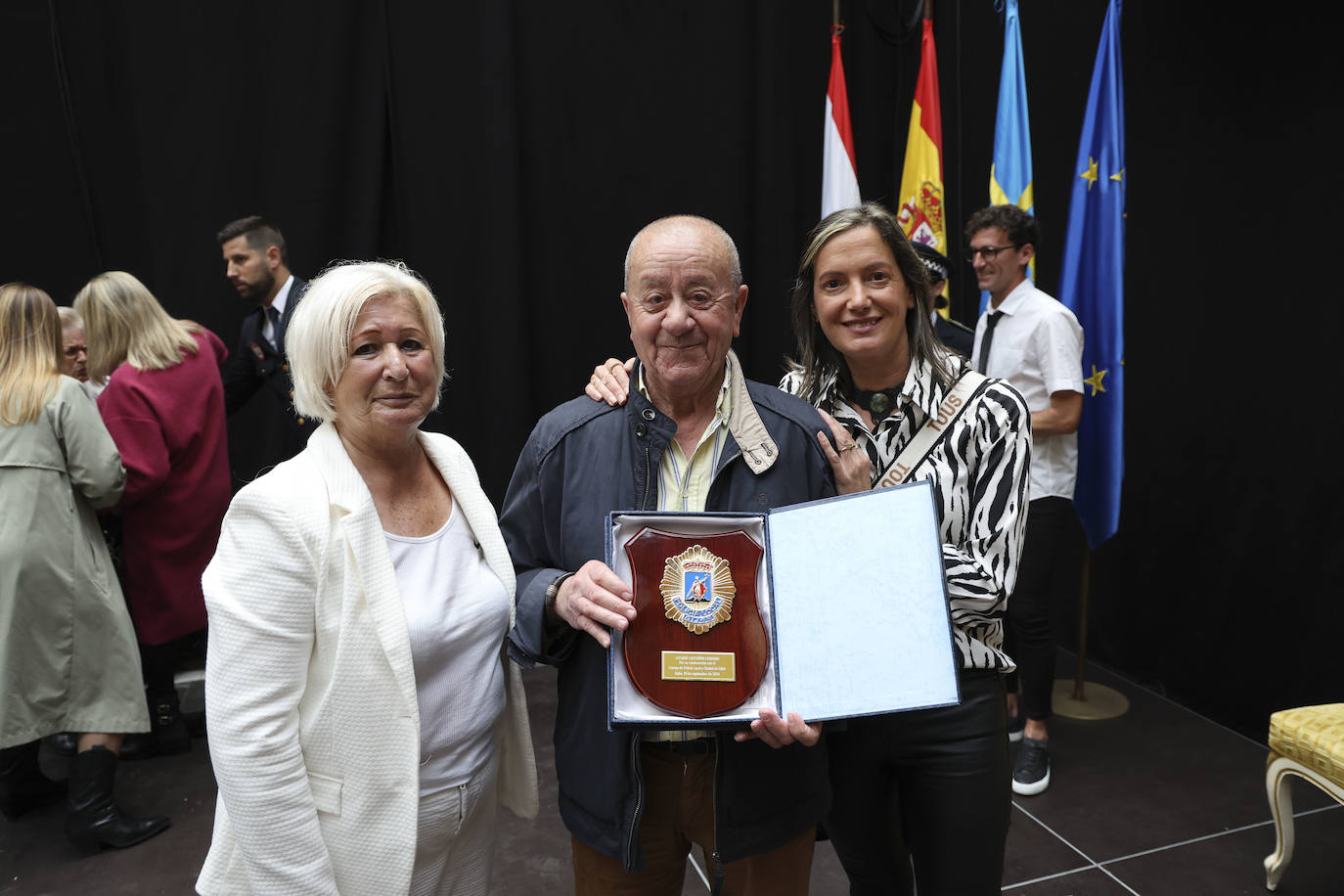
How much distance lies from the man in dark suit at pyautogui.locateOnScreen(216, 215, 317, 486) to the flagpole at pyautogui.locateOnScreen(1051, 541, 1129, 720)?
3.49 metres

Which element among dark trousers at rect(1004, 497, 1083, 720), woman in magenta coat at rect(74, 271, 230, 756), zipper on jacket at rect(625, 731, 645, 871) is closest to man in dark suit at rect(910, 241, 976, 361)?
dark trousers at rect(1004, 497, 1083, 720)

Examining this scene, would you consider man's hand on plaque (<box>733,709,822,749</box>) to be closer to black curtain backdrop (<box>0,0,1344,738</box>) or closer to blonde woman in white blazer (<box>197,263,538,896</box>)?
blonde woman in white blazer (<box>197,263,538,896</box>)

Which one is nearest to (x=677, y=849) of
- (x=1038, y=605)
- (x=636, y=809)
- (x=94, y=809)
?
(x=636, y=809)

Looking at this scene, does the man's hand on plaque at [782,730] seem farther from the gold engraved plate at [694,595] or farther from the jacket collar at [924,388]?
the jacket collar at [924,388]

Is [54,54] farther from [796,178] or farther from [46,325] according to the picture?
[796,178]

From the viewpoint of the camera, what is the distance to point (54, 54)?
389 cm

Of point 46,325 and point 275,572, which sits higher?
point 46,325

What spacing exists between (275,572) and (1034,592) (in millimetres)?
2843

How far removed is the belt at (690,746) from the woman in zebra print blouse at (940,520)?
0.34m

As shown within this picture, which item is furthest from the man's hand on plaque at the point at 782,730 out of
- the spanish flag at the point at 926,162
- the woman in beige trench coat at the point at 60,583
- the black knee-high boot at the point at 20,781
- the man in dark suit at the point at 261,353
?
the spanish flag at the point at 926,162

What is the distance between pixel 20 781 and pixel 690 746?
3.08 metres

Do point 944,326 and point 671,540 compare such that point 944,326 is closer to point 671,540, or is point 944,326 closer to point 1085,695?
point 1085,695

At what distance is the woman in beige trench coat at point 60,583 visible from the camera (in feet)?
9.04

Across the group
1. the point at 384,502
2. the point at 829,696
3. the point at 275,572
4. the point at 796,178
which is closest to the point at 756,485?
the point at 829,696
